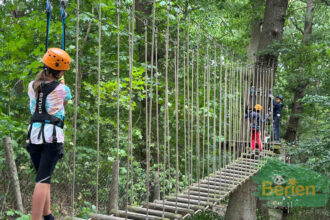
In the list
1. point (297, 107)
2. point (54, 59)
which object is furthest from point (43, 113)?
point (297, 107)

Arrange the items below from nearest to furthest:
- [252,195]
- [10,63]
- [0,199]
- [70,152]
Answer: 1. [0,199]
2. [10,63]
3. [70,152]
4. [252,195]

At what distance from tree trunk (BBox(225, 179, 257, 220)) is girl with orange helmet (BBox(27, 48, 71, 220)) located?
521cm

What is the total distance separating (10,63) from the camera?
12.1ft

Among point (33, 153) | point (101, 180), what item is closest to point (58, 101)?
point (33, 153)

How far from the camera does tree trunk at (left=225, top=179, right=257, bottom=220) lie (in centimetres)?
646

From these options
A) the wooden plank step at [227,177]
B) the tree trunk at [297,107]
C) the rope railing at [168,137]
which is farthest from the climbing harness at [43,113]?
the tree trunk at [297,107]

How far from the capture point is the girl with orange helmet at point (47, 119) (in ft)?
5.60

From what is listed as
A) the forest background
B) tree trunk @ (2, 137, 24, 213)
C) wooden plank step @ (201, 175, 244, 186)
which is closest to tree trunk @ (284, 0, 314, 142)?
the forest background

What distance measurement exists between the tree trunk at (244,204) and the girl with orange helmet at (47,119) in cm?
521

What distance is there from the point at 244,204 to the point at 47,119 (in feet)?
17.8

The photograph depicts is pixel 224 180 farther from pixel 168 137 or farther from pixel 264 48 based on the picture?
pixel 264 48

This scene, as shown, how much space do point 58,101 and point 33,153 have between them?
0.29 metres

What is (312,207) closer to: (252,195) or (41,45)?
(252,195)

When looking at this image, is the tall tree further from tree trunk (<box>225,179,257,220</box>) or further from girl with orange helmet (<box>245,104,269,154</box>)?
girl with orange helmet (<box>245,104,269,154</box>)
